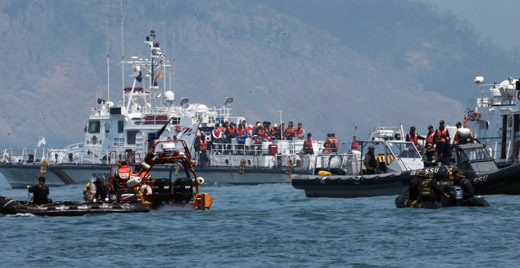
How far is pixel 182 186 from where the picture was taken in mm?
27391

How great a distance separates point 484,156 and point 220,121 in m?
20.7

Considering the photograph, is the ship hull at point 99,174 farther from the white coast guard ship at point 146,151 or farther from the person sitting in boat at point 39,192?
the person sitting in boat at point 39,192

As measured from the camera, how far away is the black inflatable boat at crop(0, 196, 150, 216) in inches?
1012

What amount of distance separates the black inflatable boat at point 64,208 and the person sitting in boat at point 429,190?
7.28m

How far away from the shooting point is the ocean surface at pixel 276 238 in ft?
65.1

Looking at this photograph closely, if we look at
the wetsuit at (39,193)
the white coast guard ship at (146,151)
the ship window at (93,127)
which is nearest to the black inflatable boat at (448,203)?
the wetsuit at (39,193)

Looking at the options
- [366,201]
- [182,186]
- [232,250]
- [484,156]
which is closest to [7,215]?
[182,186]

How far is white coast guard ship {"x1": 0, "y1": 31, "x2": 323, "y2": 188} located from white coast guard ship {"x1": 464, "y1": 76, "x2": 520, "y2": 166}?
847 centimetres

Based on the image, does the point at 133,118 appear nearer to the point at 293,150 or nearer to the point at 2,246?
the point at 293,150

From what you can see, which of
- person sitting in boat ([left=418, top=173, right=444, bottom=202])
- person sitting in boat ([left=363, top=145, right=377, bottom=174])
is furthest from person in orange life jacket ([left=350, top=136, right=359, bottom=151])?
person sitting in boat ([left=418, top=173, right=444, bottom=202])

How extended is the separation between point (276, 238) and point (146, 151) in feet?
79.4

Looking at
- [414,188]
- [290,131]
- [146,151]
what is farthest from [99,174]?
[414,188]

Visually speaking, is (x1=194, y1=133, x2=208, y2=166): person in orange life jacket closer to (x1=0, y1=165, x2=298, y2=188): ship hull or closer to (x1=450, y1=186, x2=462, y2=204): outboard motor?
(x1=0, y1=165, x2=298, y2=188): ship hull

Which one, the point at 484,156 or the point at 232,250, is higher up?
the point at 484,156
